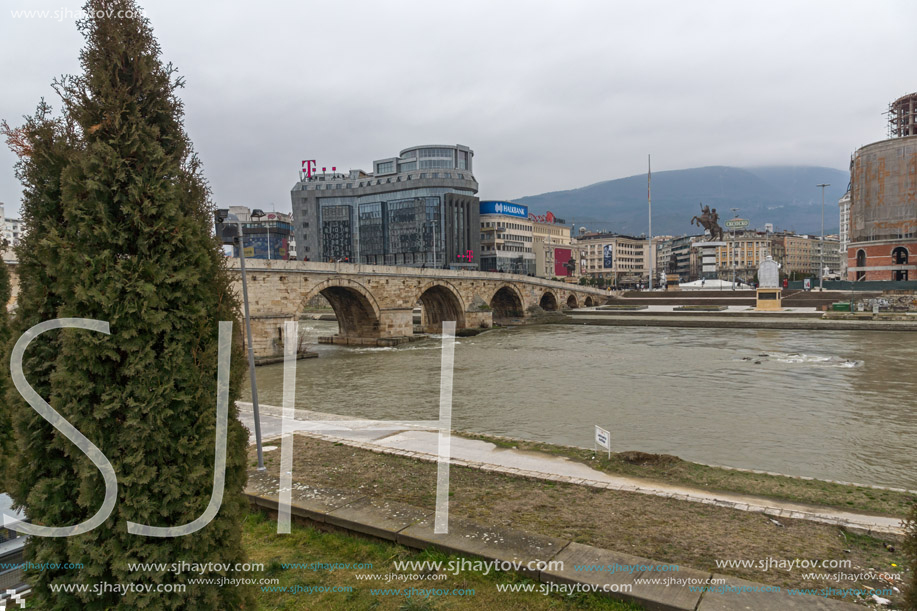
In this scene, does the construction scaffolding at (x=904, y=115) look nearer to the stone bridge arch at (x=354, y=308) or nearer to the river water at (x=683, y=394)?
the river water at (x=683, y=394)

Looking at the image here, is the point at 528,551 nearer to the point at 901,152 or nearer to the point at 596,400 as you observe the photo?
the point at 596,400

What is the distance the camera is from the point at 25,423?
2994mm

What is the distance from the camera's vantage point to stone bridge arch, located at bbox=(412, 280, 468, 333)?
39609mm

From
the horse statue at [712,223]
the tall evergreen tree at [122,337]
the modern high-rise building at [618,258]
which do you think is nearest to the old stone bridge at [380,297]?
the tall evergreen tree at [122,337]

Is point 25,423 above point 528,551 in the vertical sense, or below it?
above

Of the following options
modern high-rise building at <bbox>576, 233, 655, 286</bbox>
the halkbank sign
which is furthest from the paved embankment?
modern high-rise building at <bbox>576, 233, 655, 286</bbox>

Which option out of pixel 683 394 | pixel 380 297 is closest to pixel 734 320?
pixel 380 297

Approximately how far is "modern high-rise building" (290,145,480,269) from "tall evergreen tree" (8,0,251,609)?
236 feet

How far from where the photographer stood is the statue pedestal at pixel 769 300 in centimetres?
4350

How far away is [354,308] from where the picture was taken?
110 feet

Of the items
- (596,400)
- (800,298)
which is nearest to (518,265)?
(800,298)

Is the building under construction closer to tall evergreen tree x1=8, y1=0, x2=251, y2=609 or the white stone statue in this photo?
the white stone statue

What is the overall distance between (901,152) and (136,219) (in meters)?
70.0

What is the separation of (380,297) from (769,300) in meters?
32.3
